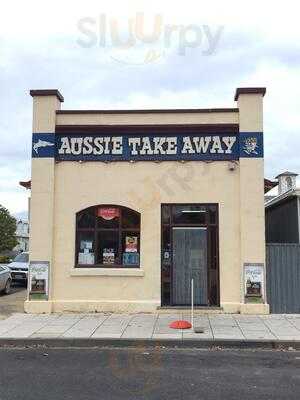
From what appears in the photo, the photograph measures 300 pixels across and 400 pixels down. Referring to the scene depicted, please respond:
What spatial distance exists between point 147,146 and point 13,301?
7375mm

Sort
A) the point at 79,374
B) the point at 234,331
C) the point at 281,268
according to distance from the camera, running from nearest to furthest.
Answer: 1. the point at 79,374
2. the point at 234,331
3. the point at 281,268

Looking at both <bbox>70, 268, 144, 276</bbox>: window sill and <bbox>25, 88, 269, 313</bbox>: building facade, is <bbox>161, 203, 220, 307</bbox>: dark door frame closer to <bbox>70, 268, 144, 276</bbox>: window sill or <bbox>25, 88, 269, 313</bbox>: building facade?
<bbox>25, 88, 269, 313</bbox>: building facade

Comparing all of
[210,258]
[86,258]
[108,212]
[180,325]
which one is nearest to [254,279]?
[210,258]

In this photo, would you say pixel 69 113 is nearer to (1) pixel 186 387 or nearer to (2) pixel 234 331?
(2) pixel 234 331

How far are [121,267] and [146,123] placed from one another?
396 cm

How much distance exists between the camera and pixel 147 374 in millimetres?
8273

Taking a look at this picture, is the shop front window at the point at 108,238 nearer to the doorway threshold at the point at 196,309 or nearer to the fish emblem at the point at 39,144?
the doorway threshold at the point at 196,309

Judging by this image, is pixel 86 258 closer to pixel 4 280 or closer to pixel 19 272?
pixel 4 280

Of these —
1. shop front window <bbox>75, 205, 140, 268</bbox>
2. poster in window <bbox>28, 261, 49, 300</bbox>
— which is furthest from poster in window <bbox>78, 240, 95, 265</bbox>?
poster in window <bbox>28, 261, 49, 300</bbox>

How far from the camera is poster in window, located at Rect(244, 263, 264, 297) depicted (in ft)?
47.8

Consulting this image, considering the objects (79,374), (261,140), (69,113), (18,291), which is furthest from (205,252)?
(18,291)

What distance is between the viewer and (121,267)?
15016 millimetres

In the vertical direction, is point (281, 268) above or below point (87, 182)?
below

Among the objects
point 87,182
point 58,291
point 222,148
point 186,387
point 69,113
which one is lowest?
point 186,387
